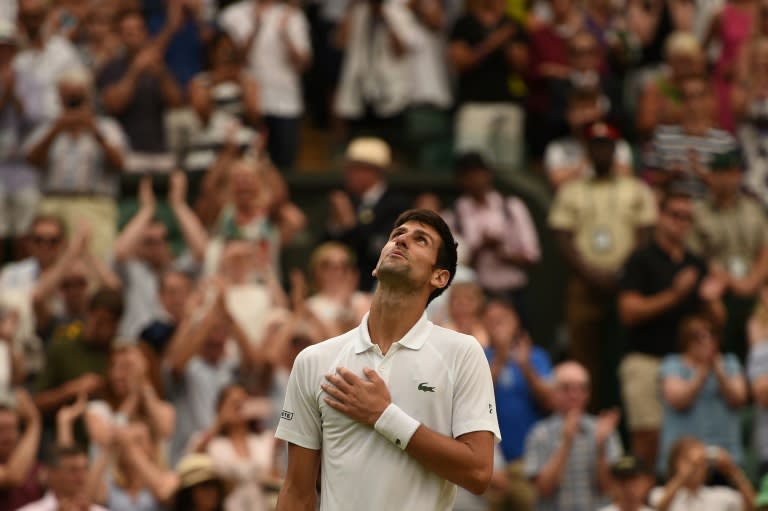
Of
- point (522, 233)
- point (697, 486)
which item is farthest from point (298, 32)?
point (697, 486)

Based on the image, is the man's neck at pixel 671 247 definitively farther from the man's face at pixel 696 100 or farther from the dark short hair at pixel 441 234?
the dark short hair at pixel 441 234

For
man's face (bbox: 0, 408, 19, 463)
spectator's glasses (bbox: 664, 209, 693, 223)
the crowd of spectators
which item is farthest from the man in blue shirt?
man's face (bbox: 0, 408, 19, 463)

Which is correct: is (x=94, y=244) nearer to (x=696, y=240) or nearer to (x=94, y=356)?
(x=94, y=356)

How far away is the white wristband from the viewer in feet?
20.9

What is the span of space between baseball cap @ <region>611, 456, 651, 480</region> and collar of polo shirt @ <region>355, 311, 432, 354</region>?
4497mm

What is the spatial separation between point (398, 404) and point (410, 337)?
0.86 feet

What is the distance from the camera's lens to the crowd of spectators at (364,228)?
11.5m

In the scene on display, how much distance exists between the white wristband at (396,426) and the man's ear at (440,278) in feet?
1.74

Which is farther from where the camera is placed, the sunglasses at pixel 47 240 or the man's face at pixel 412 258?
the sunglasses at pixel 47 240

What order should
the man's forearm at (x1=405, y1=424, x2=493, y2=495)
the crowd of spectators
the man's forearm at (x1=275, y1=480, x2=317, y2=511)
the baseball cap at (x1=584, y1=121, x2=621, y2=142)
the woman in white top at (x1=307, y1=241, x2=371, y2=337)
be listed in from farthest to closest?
the baseball cap at (x1=584, y1=121, x2=621, y2=142), the woman in white top at (x1=307, y1=241, x2=371, y2=337), the crowd of spectators, the man's forearm at (x1=275, y1=480, x2=317, y2=511), the man's forearm at (x1=405, y1=424, x2=493, y2=495)

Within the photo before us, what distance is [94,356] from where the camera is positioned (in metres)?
11.9

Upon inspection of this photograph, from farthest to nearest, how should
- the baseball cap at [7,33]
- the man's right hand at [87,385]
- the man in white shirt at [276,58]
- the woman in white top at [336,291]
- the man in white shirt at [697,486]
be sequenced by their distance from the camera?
the man in white shirt at [276,58] < the baseball cap at [7,33] < the woman in white top at [336,291] < the man's right hand at [87,385] < the man in white shirt at [697,486]

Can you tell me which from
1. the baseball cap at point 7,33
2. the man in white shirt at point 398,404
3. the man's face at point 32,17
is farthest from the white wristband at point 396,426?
the man's face at point 32,17

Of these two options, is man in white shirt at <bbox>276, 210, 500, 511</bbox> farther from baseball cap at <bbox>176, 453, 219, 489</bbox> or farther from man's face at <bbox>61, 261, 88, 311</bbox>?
man's face at <bbox>61, 261, 88, 311</bbox>
